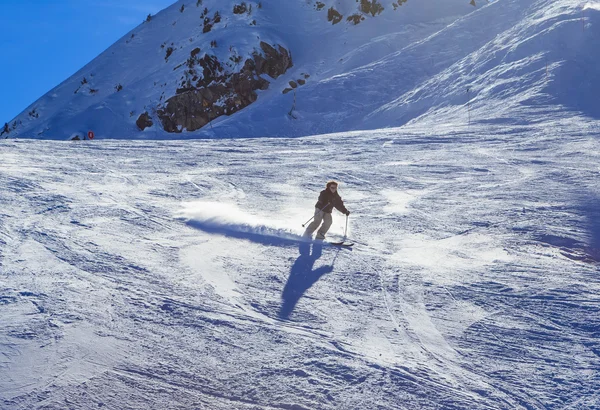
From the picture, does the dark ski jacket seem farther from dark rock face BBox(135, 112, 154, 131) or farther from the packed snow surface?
dark rock face BBox(135, 112, 154, 131)

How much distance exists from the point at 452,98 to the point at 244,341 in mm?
22431

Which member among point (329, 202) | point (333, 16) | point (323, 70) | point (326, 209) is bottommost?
point (326, 209)

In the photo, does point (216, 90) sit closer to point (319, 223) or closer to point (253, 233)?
point (253, 233)

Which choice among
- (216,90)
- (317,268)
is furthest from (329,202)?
(216,90)

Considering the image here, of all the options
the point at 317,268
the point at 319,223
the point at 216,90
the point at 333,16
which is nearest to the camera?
the point at 317,268

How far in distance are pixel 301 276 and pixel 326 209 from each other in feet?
7.64

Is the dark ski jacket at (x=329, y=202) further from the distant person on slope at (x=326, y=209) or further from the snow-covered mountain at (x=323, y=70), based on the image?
the snow-covered mountain at (x=323, y=70)

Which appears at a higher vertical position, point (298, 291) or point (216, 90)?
point (216, 90)

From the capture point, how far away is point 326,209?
1028 centimetres

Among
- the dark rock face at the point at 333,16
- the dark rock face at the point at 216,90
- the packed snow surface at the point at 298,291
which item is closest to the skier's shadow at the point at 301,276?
the packed snow surface at the point at 298,291

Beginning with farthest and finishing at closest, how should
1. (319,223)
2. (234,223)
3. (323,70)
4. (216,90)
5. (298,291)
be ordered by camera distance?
(216,90)
(323,70)
(234,223)
(319,223)
(298,291)

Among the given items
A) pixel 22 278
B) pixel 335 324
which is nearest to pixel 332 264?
pixel 335 324

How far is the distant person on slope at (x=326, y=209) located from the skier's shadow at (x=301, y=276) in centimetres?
39

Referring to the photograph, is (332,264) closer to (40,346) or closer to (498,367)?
(498,367)
